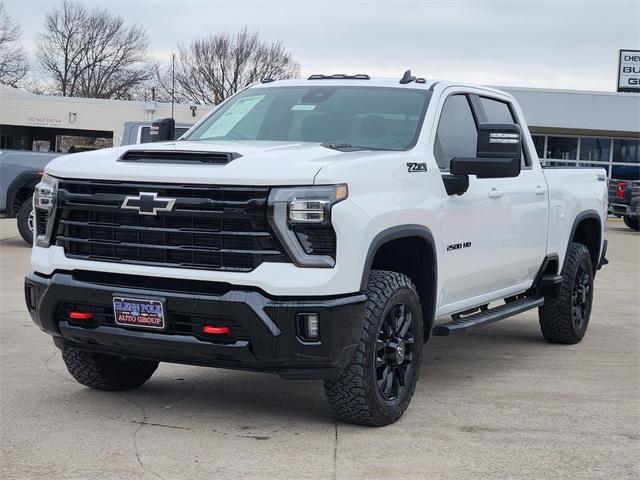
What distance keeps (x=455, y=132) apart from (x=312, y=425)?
7.52 feet

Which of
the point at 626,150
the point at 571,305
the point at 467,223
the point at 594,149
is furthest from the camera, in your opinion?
the point at 594,149

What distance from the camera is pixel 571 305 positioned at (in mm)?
8438

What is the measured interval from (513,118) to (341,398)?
→ 3526mm

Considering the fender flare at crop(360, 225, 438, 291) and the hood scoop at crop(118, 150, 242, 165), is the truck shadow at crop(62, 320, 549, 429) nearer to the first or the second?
the fender flare at crop(360, 225, 438, 291)

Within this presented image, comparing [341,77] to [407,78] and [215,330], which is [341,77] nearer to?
[407,78]

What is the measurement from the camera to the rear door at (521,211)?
23.1 ft

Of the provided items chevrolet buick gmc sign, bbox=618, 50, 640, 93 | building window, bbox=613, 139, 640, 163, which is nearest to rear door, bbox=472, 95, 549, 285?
building window, bbox=613, 139, 640, 163

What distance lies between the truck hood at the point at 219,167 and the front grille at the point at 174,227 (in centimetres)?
5

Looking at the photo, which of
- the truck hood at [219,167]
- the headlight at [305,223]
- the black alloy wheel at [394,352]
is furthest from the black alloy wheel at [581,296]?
the headlight at [305,223]

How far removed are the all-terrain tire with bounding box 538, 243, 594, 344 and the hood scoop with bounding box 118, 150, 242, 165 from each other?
4.09 meters

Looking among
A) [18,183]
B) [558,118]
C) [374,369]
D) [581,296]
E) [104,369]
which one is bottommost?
[104,369]

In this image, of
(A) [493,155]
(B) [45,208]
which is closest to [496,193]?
(A) [493,155]

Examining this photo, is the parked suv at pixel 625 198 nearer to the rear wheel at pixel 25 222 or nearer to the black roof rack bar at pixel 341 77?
the rear wheel at pixel 25 222

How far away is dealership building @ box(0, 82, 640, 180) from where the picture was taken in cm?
3672
